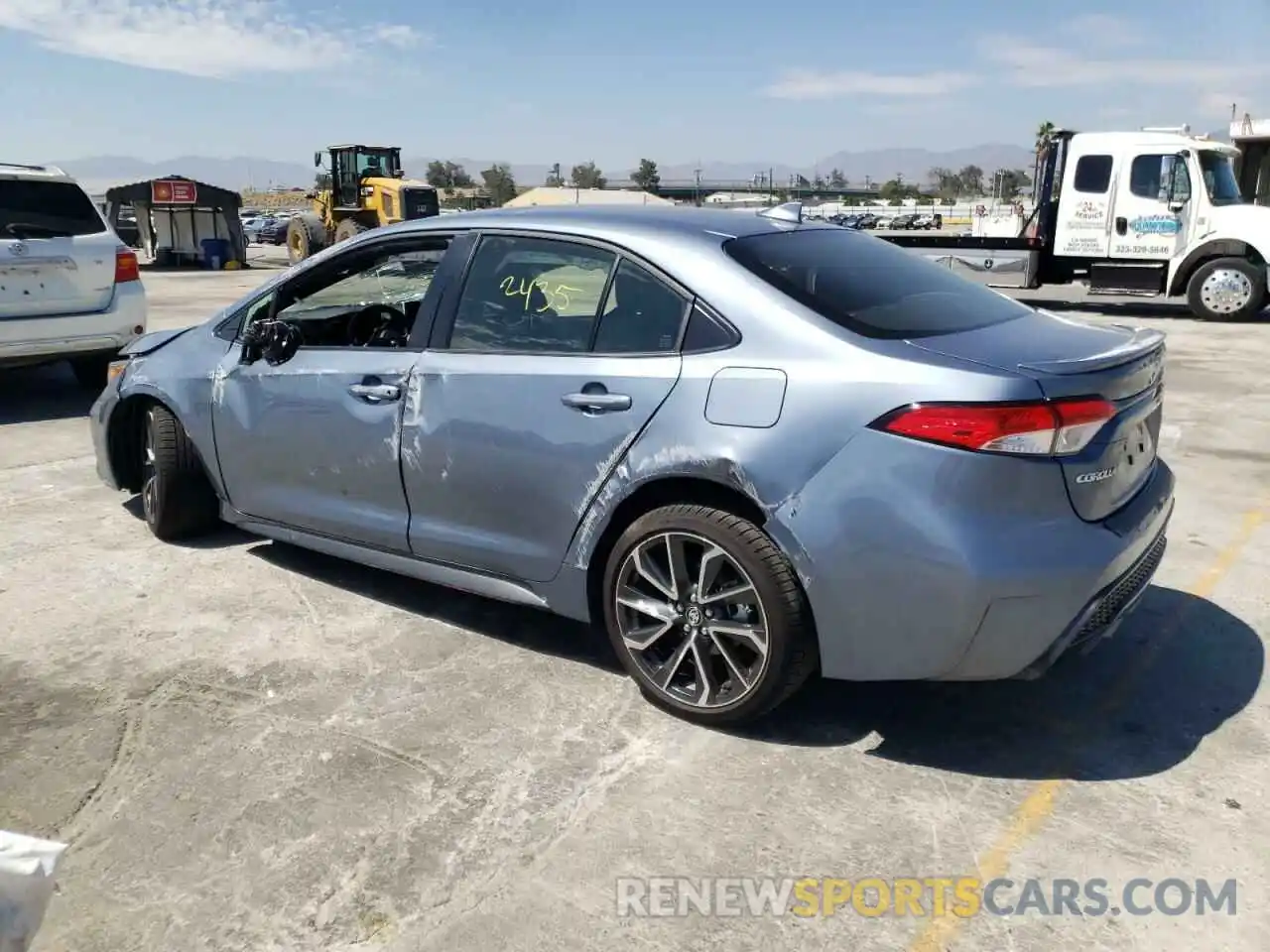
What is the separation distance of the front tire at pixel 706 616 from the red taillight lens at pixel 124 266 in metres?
6.16

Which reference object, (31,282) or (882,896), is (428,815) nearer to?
(882,896)

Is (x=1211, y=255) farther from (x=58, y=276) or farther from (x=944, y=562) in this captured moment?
(x=944, y=562)

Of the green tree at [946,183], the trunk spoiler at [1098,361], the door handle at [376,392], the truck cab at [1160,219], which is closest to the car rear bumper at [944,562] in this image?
the trunk spoiler at [1098,361]

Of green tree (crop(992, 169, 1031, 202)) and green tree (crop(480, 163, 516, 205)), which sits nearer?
green tree (crop(992, 169, 1031, 202))

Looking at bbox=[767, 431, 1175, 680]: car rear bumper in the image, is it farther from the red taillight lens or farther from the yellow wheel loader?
the yellow wheel loader

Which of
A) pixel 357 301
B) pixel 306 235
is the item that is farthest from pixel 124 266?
pixel 306 235

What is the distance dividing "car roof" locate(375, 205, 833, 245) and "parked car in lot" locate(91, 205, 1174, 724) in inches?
0.6

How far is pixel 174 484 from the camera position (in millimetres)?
4805

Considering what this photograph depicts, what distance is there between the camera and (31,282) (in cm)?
749

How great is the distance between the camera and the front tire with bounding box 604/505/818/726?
3033 mm

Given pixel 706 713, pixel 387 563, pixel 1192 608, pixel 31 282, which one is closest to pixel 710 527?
pixel 706 713

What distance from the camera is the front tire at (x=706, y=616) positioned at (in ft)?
9.95

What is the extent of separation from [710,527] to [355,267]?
6.77ft

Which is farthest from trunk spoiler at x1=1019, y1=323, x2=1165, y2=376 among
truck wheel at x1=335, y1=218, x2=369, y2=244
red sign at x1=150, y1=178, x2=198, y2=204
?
red sign at x1=150, y1=178, x2=198, y2=204
